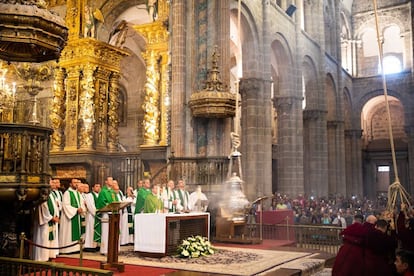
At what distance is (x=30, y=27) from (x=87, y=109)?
8.39 m

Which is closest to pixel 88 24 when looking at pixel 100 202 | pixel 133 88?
pixel 133 88

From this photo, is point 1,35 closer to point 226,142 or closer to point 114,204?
point 114,204

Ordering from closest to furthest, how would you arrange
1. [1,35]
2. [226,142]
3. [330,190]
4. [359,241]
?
[359,241] < [1,35] < [226,142] < [330,190]

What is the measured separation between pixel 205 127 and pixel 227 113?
1338 millimetres

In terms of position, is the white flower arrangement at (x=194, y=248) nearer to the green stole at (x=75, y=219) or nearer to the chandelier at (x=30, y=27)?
the green stole at (x=75, y=219)

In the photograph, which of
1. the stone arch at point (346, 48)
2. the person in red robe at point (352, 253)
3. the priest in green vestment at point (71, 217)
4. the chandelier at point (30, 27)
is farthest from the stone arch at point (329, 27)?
the person in red robe at point (352, 253)

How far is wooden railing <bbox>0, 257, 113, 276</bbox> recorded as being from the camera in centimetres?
536

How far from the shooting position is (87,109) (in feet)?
51.9

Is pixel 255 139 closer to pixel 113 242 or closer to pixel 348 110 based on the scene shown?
pixel 113 242

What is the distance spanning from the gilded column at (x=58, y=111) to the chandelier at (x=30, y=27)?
8.25 m

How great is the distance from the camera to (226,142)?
44.9ft

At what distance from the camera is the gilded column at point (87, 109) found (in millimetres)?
15742

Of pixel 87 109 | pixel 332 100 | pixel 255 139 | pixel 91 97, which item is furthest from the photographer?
pixel 332 100

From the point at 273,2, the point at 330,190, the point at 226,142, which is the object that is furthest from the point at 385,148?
the point at 226,142
